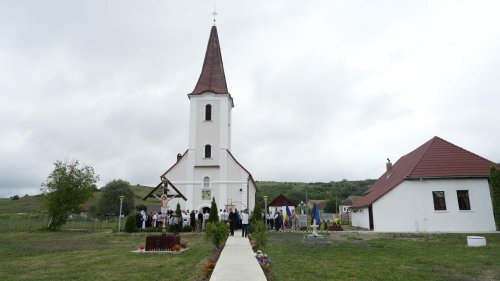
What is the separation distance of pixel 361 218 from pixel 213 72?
713 inches

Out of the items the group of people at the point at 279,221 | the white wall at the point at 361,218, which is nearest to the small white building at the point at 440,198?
the white wall at the point at 361,218

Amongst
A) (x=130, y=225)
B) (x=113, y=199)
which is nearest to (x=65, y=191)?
(x=130, y=225)

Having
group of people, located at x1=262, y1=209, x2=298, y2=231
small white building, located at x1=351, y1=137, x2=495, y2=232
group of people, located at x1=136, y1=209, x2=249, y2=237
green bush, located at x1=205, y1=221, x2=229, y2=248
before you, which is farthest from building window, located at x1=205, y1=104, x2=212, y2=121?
green bush, located at x1=205, y1=221, x2=229, y2=248

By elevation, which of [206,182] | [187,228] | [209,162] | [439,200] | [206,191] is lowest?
[187,228]

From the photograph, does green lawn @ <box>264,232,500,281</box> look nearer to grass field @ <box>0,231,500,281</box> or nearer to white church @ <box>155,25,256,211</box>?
grass field @ <box>0,231,500,281</box>

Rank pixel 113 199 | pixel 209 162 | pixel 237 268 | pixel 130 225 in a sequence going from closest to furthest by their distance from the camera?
1. pixel 237 268
2. pixel 130 225
3. pixel 209 162
4. pixel 113 199

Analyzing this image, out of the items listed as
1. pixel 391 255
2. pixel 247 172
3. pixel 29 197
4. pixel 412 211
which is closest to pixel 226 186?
pixel 247 172

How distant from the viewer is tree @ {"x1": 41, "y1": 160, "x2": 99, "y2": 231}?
31.3 meters

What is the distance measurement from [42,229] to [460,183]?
32066 millimetres

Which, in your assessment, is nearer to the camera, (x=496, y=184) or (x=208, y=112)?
(x=496, y=184)

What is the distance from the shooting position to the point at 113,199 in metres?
67.2

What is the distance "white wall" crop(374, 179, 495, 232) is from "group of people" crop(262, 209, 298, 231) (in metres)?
6.26

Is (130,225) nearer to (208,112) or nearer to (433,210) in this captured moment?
(208,112)

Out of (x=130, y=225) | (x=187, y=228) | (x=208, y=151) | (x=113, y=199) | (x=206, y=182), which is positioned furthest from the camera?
(x=113, y=199)
